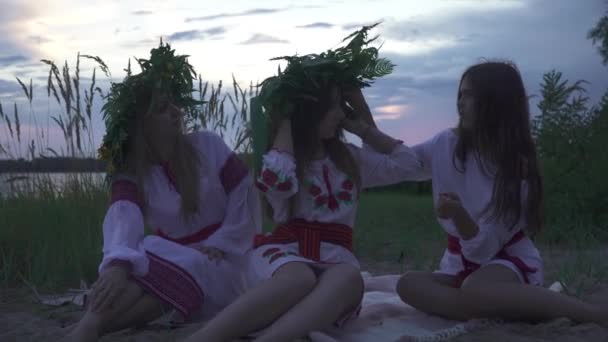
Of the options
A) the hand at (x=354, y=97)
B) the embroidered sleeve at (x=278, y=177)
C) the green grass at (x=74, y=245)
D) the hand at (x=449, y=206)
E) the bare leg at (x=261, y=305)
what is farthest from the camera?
the green grass at (x=74, y=245)

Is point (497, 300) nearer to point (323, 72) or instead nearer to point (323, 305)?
point (323, 305)

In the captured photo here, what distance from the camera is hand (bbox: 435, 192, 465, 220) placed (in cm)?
280

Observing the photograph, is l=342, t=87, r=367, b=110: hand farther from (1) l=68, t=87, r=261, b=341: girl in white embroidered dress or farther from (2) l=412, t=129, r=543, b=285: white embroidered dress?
(1) l=68, t=87, r=261, b=341: girl in white embroidered dress

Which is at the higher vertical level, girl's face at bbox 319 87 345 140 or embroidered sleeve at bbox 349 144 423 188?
girl's face at bbox 319 87 345 140

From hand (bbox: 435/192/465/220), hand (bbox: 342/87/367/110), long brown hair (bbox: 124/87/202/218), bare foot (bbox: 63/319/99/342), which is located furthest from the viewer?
hand (bbox: 342/87/367/110)

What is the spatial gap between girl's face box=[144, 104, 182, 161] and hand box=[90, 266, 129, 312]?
601mm

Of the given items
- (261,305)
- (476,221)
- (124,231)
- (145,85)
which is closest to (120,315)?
(124,231)

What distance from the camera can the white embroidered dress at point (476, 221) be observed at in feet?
9.93

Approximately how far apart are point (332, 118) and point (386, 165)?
32 centimetres

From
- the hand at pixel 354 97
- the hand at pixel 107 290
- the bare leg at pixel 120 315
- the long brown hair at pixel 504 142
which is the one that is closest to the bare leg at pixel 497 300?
the long brown hair at pixel 504 142

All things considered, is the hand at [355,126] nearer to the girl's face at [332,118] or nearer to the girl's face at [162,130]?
the girl's face at [332,118]

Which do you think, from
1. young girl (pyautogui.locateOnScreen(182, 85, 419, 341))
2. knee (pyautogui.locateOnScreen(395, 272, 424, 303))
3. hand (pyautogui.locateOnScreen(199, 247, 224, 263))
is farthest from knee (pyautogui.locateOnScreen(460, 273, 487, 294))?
hand (pyautogui.locateOnScreen(199, 247, 224, 263))

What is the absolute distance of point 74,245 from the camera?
4562mm

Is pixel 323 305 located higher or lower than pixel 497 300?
higher
